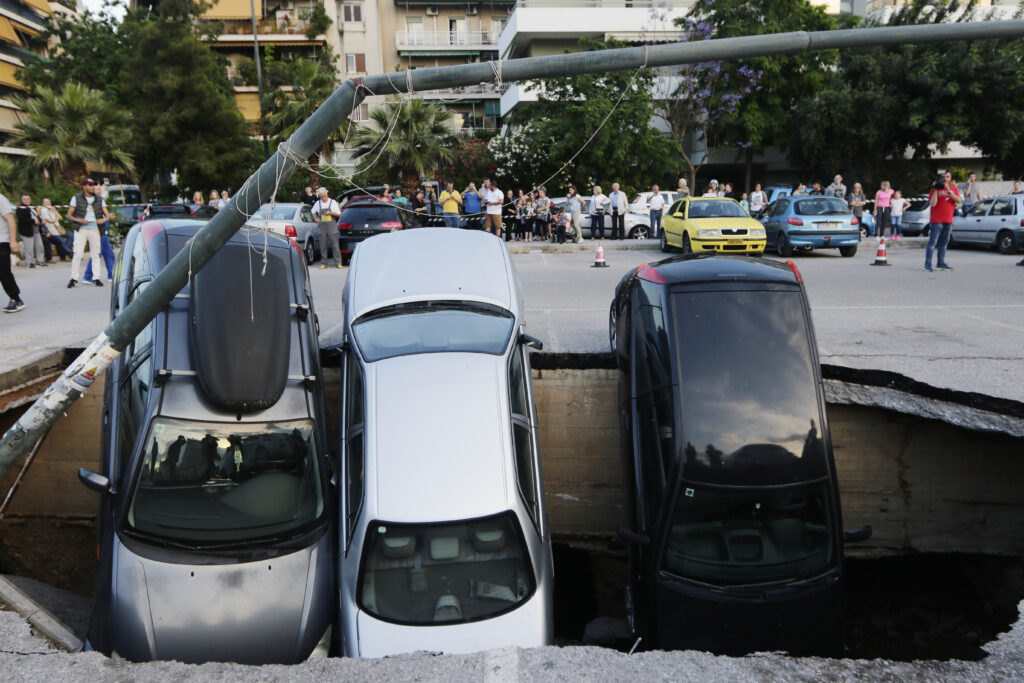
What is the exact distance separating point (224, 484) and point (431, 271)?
2.68m

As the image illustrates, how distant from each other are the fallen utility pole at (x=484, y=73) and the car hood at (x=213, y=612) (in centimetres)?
157

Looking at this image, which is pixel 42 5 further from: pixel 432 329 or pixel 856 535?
pixel 856 535

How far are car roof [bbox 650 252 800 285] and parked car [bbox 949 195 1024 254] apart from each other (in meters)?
13.6

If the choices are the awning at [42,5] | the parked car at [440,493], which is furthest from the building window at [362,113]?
the parked car at [440,493]

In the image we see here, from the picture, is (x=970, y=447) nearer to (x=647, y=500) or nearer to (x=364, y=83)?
(x=647, y=500)

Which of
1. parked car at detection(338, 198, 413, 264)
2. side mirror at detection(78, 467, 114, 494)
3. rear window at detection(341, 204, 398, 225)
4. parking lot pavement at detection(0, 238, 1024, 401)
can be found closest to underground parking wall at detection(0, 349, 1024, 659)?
parking lot pavement at detection(0, 238, 1024, 401)

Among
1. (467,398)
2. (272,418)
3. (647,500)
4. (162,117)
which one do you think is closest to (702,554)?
(647,500)

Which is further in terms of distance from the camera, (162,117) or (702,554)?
(162,117)

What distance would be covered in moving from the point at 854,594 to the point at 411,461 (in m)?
5.78

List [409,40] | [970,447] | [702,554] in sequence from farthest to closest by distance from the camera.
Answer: [409,40], [970,447], [702,554]

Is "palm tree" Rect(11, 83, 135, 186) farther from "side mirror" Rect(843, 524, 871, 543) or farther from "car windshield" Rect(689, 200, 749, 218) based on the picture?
"side mirror" Rect(843, 524, 871, 543)

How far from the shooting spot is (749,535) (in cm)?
581

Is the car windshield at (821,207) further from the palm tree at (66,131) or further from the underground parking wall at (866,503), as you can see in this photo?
the palm tree at (66,131)

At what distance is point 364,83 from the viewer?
4.28 m
